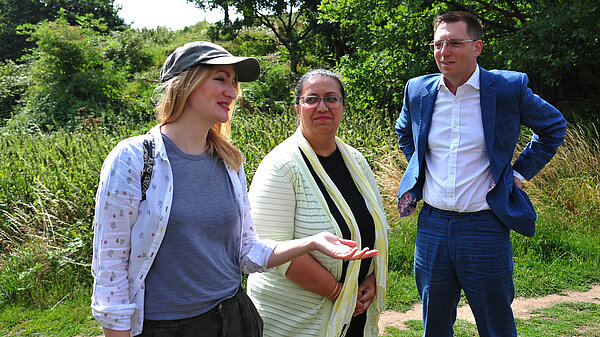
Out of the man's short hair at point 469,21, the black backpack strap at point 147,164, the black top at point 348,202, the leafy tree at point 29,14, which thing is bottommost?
the black top at point 348,202

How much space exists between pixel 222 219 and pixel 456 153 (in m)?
1.60

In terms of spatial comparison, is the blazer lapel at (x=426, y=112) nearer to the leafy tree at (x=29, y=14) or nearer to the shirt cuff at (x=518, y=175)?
the shirt cuff at (x=518, y=175)

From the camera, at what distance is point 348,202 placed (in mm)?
2754

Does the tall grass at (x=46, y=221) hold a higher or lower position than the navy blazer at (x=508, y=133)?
lower

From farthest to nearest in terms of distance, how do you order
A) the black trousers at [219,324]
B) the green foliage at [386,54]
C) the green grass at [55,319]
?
the green foliage at [386,54], the green grass at [55,319], the black trousers at [219,324]

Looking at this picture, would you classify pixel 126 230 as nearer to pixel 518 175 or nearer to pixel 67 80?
pixel 518 175

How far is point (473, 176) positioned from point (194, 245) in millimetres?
1756

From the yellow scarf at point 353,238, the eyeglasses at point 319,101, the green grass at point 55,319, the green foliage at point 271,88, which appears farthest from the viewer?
the green foliage at point 271,88

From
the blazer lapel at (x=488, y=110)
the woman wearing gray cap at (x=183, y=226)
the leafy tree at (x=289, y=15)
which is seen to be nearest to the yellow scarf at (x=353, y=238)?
the woman wearing gray cap at (x=183, y=226)

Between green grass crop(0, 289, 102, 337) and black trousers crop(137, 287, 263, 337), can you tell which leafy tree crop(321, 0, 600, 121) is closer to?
green grass crop(0, 289, 102, 337)

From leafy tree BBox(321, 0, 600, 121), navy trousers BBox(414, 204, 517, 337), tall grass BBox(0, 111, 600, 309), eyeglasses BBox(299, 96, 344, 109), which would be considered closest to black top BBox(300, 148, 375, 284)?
eyeglasses BBox(299, 96, 344, 109)

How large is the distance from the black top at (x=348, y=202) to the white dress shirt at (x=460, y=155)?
494 mm

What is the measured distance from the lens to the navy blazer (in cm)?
281

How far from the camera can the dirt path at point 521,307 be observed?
14.7 feet
